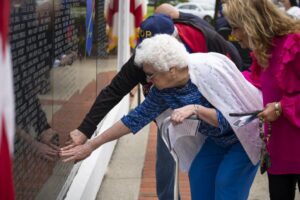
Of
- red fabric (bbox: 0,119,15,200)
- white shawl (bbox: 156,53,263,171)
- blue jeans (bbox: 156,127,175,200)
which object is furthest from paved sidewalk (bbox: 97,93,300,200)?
red fabric (bbox: 0,119,15,200)

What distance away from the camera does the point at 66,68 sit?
316 centimetres

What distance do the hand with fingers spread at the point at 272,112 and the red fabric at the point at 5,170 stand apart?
5.34ft

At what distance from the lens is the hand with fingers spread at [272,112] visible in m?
2.63

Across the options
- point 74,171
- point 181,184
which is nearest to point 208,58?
point 74,171

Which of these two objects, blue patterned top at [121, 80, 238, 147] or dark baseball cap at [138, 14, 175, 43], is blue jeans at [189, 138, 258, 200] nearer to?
blue patterned top at [121, 80, 238, 147]

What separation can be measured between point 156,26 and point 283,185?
120cm

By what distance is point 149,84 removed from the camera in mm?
3322

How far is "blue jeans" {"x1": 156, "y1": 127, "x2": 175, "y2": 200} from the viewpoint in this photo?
365cm

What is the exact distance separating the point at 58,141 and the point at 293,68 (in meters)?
1.34

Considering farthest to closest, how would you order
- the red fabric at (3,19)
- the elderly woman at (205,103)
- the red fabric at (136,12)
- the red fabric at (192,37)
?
the red fabric at (136,12), the red fabric at (192,37), the elderly woman at (205,103), the red fabric at (3,19)

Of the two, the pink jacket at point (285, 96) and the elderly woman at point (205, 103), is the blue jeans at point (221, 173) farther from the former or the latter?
the pink jacket at point (285, 96)

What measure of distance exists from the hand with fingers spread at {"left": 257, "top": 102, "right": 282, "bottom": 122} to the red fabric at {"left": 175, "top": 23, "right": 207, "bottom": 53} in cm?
101

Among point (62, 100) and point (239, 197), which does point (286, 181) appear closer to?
point (239, 197)

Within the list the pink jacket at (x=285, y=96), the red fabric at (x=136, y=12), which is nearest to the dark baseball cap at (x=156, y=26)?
the pink jacket at (x=285, y=96)
